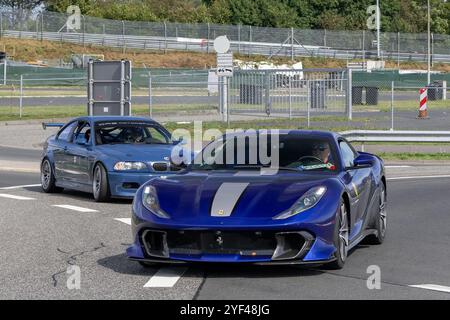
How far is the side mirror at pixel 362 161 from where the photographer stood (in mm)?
10062

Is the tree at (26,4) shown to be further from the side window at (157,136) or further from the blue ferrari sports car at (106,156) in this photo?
the side window at (157,136)

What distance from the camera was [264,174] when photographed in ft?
30.6

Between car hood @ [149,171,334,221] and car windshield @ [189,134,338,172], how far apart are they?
44cm

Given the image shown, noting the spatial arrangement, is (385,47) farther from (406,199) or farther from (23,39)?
(406,199)

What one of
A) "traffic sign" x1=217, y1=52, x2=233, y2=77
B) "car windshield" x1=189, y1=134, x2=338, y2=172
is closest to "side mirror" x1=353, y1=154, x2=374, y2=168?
"car windshield" x1=189, y1=134, x2=338, y2=172

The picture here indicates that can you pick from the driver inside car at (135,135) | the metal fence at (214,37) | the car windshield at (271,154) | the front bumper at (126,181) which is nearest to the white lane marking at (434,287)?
the car windshield at (271,154)

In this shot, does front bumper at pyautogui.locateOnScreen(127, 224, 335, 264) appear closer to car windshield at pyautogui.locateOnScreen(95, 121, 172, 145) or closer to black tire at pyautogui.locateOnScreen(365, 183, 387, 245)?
black tire at pyautogui.locateOnScreen(365, 183, 387, 245)

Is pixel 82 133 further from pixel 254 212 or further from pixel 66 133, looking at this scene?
pixel 254 212

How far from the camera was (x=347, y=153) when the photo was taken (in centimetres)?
1055

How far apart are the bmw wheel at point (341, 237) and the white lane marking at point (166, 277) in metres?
1.36

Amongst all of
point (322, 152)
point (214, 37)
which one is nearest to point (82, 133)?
point (322, 152)

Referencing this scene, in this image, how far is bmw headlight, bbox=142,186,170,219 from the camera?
872 centimetres

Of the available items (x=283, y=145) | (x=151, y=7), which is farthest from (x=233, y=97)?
(x=151, y=7)

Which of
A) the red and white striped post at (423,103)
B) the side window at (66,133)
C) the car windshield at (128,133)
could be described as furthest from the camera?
the red and white striped post at (423,103)
